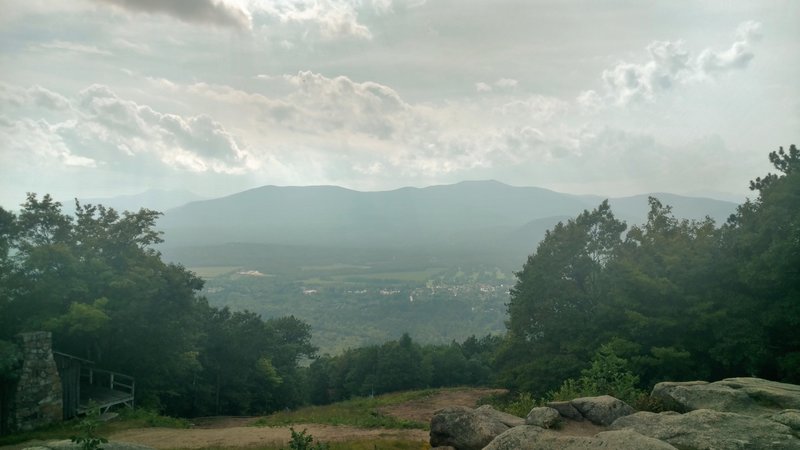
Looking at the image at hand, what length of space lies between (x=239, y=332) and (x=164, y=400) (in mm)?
9437

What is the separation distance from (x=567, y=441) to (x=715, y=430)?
116 inches

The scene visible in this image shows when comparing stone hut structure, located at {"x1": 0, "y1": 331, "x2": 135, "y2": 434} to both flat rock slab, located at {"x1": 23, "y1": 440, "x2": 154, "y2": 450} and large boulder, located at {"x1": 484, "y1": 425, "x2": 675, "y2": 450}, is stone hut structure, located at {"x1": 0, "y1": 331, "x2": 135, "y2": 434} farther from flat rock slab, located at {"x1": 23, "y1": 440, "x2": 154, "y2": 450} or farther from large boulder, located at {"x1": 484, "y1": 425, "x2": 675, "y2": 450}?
large boulder, located at {"x1": 484, "y1": 425, "x2": 675, "y2": 450}

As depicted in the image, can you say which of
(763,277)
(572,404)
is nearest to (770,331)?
(763,277)

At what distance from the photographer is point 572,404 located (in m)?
10.9

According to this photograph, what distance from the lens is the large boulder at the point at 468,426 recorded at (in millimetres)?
Result: 10452

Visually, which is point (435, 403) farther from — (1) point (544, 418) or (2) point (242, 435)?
(1) point (544, 418)

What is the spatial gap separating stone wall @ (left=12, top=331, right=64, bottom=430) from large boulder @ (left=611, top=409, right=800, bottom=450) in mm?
21149

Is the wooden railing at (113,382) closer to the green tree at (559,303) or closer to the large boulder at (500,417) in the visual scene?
the large boulder at (500,417)

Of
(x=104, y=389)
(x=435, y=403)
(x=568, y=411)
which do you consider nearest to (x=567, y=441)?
(x=568, y=411)

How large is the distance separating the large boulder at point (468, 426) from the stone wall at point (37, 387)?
17093mm

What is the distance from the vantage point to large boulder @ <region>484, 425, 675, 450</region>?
7.72m

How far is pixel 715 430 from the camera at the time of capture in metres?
8.81

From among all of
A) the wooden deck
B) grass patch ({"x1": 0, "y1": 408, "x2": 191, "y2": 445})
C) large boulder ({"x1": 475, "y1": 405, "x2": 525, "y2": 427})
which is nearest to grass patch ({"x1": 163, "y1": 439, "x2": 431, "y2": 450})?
large boulder ({"x1": 475, "y1": 405, "x2": 525, "y2": 427})

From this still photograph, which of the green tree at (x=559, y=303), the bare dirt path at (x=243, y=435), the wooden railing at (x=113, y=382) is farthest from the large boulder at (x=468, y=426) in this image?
the wooden railing at (x=113, y=382)
